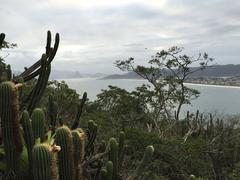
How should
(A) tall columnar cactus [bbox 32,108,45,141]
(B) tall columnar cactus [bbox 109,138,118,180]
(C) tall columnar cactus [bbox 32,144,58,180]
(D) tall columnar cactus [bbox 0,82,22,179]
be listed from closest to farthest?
1. (C) tall columnar cactus [bbox 32,144,58,180]
2. (D) tall columnar cactus [bbox 0,82,22,179]
3. (A) tall columnar cactus [bbox 32,108,45,141]
4. (B) tall columnar cactus [bbox 109,138,118,180]

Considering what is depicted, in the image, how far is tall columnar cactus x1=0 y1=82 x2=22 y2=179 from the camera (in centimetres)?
334

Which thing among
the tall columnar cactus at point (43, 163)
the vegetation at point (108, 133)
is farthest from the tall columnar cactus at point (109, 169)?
the tall columnar cactus at point (43, 163)

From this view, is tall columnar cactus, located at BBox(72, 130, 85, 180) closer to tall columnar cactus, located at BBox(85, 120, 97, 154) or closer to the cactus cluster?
the cactus cluster

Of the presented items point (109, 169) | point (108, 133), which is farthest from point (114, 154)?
point (108, 133)

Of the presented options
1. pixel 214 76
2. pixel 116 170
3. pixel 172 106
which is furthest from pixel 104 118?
pixel 214 76

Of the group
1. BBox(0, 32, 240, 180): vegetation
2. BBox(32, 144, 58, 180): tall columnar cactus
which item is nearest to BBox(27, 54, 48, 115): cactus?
BBox(0, 32, 240, 180): vegetation

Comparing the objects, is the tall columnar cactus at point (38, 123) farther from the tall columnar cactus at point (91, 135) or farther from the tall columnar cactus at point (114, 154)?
the tall columnar cactus at point (91, 135)

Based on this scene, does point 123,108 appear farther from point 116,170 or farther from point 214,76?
point 214,76

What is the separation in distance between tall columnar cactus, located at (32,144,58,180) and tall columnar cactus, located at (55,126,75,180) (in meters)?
0.26

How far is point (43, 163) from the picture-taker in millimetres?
3096

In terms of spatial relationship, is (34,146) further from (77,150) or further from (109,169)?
(109,169)

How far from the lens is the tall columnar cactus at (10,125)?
334cm

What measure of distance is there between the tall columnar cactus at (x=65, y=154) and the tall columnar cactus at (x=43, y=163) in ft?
0.86

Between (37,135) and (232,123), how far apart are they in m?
22.9
